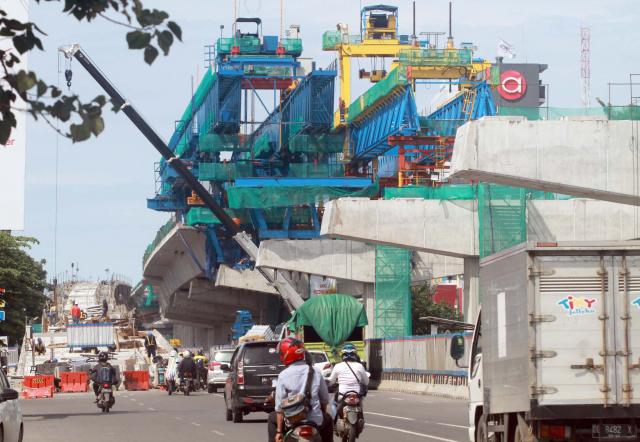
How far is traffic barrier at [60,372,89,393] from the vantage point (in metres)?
59.3

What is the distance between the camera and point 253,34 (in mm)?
76625

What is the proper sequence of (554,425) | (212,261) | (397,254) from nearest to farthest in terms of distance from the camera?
(554,425)
(397,254)
(212,261)

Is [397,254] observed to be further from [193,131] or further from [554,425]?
[554,425]

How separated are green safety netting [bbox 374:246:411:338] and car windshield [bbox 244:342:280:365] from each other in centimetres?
2992

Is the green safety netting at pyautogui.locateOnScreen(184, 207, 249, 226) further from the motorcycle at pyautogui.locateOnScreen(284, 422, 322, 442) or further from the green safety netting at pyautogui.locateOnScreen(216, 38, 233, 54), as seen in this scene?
the motorcycle at pyautogui.locateOnScreen(284, 422, 322, 442)

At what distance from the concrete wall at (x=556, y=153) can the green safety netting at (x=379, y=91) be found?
27127mm

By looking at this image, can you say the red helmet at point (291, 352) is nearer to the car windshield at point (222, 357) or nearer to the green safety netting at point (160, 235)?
the car windshield at point (222, 357)

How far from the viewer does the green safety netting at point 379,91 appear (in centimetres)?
6262

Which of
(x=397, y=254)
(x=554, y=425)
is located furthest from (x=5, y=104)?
(x=397, y=254)

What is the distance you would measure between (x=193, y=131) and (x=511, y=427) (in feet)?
218

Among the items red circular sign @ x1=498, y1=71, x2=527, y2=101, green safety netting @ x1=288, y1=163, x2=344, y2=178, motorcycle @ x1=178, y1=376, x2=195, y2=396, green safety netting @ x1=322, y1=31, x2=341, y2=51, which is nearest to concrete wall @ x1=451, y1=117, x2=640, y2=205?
motorcycle @ x1=178, y1=376, x2=195, y2=396

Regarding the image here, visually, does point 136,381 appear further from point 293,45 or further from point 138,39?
point 138,39

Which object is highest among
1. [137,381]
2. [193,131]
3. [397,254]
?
[193,131]

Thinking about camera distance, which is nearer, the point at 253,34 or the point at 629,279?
the point at 629,279
